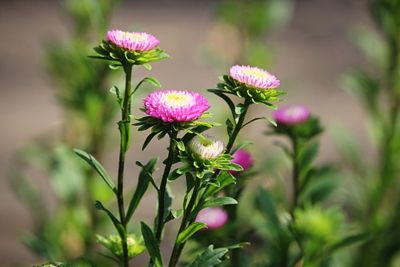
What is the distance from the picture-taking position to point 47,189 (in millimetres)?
2604

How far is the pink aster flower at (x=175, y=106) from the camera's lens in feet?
2.83

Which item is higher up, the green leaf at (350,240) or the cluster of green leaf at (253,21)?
the cluster of green leaf at (253,21)

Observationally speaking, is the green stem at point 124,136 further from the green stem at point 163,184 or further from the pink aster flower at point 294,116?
the pink aster flower at point 294,116

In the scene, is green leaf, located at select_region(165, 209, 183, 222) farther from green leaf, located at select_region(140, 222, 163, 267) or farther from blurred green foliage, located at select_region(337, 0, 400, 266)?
blurred green foliage, located at select_region(337, 0, 400, 266)

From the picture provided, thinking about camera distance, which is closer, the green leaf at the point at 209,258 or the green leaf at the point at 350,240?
the green leaf at the point at 209,258

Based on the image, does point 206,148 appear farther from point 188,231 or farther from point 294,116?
point 294,116

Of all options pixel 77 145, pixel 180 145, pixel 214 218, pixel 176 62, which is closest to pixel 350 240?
pixel 214 218

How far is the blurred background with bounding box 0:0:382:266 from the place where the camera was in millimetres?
2350

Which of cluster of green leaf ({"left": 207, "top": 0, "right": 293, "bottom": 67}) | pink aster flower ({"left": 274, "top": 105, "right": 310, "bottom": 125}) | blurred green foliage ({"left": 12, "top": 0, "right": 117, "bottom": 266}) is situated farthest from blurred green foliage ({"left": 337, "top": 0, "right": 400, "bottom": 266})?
blurred green foliage ({"left": 12, "top": 0, "right": 117, "bottom": 266})

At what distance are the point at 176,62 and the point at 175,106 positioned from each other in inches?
109

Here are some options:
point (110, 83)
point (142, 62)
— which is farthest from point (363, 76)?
point (142, 62)

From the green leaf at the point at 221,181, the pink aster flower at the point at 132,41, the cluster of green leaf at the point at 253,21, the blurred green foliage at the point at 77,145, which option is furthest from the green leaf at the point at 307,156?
the cluster of green leaf at the point at 253,21

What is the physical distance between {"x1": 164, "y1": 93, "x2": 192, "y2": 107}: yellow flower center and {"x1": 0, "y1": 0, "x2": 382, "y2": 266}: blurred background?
1.03 m

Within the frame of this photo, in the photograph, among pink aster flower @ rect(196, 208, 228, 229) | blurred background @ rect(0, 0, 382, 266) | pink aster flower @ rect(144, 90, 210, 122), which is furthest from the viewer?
blurred background @ rect(0, 0, 382, 266)
